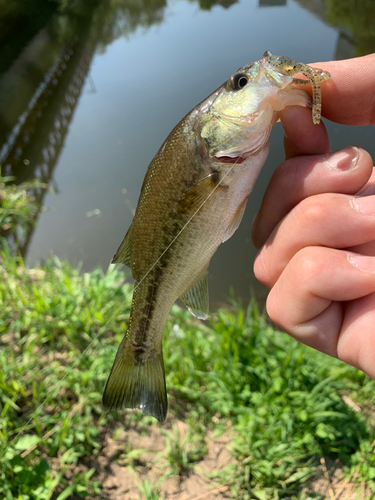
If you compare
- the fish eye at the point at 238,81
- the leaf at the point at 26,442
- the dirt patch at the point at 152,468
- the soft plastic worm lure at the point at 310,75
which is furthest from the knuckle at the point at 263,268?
the leaf at the point at 26,442

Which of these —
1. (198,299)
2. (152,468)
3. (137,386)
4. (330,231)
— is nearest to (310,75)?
(330,231)

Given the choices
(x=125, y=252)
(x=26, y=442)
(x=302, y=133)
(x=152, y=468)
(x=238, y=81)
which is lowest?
(x=152, y=468)

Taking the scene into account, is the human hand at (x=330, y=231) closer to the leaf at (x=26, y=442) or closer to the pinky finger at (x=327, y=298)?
the pinky finger at (x=327, y=298)

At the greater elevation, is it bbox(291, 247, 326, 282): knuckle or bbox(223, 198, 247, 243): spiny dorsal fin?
bbox(223, 198, 247, 243): spiny dorsal fin

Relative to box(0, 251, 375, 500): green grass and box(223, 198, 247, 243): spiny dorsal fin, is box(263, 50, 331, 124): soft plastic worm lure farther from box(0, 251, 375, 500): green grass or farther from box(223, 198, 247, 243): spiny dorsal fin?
box(0, 251, 375, 500): green grass

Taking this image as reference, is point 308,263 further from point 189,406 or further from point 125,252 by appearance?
point 189,406

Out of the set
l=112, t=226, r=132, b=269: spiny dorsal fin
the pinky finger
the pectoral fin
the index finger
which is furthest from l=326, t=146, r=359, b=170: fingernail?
l=112, t=226, r=132, b=269: spiny dorsal fin
